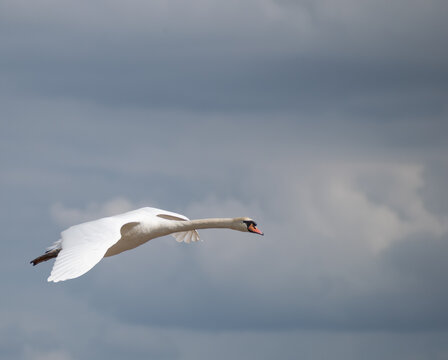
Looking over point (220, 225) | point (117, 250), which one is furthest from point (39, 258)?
point (220, 225)

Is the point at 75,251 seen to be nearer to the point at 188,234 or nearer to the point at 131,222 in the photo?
the point at 131,222

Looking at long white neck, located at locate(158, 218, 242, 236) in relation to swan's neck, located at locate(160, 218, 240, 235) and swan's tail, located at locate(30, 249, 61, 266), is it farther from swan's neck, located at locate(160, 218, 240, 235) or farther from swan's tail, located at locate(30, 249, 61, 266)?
swan's tail, located at locate(30, 249, 61, 266)

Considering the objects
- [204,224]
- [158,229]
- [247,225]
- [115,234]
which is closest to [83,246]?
[115,234]

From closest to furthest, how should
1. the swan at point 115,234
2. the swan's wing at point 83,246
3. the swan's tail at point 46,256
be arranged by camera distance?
the swan's wing at point 83,246 → the swan at point 115,234 → the swan's tail at point 46,256

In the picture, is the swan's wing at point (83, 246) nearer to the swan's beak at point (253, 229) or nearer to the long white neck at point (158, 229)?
the long white neck at point (158, 229)

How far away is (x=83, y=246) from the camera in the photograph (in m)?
46.4

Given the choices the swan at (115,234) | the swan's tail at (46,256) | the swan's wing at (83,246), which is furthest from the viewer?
the swan's tail at (46,256)

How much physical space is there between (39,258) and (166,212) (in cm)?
686

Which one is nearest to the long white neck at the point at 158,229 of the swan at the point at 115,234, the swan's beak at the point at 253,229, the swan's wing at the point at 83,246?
the swan at the point at 115,234

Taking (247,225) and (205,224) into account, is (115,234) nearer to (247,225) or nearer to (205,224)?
(205,224)

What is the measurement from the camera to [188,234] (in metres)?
61.4

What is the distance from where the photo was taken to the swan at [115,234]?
44625 millimetres

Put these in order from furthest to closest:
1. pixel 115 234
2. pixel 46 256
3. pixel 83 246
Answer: pixel 46 256, pixel 115 234, pixel 83 246

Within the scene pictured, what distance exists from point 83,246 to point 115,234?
2376mm
